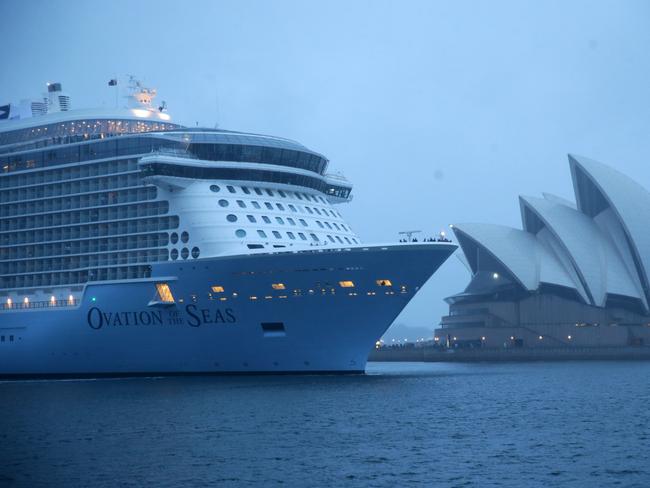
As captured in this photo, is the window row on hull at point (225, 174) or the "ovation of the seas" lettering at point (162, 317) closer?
the "ovation of the seas" lettering at point (162, 317)

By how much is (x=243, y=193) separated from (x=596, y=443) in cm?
Result: 2438

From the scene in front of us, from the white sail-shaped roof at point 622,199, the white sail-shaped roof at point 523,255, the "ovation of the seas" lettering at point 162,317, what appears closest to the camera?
the "ovation of the seas" lettering at point 162,317

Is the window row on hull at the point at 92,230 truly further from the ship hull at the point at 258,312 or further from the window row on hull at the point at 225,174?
the ship hull at the point at 258,312

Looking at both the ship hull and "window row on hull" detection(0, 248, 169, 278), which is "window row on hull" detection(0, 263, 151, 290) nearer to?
"window row on hull" detection(0, 248, 169, 278)

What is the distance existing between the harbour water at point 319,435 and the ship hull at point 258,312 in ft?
4.67

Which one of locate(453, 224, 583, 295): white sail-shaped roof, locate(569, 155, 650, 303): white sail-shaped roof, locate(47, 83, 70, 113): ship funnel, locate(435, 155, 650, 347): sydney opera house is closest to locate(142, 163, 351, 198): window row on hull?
locate(47, 83, 70, 113): ship funnel

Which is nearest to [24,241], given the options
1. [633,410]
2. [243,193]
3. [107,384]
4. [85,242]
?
[85,242]

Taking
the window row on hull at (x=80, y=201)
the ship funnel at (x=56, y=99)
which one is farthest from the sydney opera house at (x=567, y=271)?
the window row on hull at (x=80, y=201)

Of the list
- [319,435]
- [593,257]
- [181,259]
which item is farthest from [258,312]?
[593,257]

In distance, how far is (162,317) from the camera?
47.2 meters

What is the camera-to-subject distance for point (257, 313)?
148 feet

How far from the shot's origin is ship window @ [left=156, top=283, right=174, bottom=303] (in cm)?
4688

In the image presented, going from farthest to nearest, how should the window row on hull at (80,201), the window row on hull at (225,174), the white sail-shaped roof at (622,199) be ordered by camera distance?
the white sail-shaped roof at (622,199), the window row on hull at (80,201), the window row on hull at (225,174)

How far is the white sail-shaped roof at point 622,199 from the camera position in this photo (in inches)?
3361
